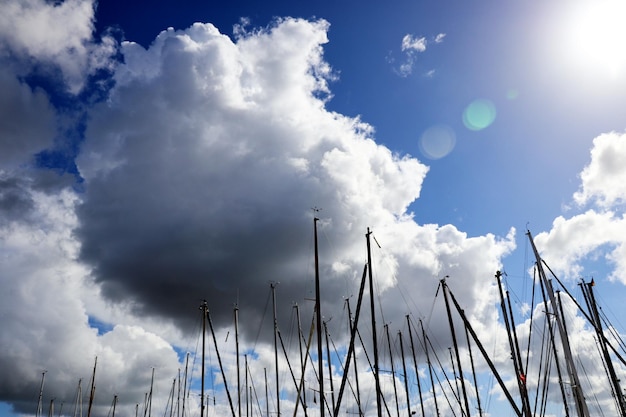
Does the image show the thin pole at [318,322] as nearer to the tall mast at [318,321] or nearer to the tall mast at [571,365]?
the tall mast at [318,321]

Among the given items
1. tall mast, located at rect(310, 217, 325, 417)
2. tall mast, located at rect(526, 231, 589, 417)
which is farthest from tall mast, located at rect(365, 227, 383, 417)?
tall mast, located at rect(526, 231, 589, 417)

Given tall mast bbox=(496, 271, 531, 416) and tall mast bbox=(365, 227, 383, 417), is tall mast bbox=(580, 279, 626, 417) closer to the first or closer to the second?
tall mast bbox=(496, 271, 531, 416)

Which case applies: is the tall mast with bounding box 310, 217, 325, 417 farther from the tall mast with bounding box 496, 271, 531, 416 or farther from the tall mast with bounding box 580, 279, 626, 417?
the tall mast with bounding box 580, 279, 626, 417

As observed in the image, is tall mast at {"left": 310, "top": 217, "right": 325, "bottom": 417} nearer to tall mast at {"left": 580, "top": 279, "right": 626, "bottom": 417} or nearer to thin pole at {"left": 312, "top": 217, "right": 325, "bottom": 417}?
thin pole at {"left": 312, "top": 217, "right": 325, "bottom": 417}

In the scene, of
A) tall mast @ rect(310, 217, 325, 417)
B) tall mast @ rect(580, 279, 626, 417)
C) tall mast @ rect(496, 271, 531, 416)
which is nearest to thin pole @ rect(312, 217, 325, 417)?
tall mast @ rect(310, 217, 325, 417)

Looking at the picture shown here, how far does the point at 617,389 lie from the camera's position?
137 ft

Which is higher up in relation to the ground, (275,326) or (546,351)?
(275,326)

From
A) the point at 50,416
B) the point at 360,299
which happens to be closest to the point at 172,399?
the point at 50,416

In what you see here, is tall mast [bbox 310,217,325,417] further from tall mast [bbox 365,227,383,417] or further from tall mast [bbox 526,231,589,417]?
tall mast [bbox 526,231,589,417]

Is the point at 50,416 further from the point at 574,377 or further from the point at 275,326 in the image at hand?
the point at 574,377

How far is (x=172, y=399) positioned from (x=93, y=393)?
63.9 ft

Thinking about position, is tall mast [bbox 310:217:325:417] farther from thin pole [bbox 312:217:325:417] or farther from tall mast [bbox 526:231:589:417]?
tall mast [bbox 526:231:589:417]

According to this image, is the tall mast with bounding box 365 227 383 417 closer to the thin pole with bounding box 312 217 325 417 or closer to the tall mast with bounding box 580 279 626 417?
the thin pole with bounding box 312 217 325 417

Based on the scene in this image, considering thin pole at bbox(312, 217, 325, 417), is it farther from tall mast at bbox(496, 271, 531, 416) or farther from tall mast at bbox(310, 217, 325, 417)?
tall mast at bbox(496, 271, 531, 416)
